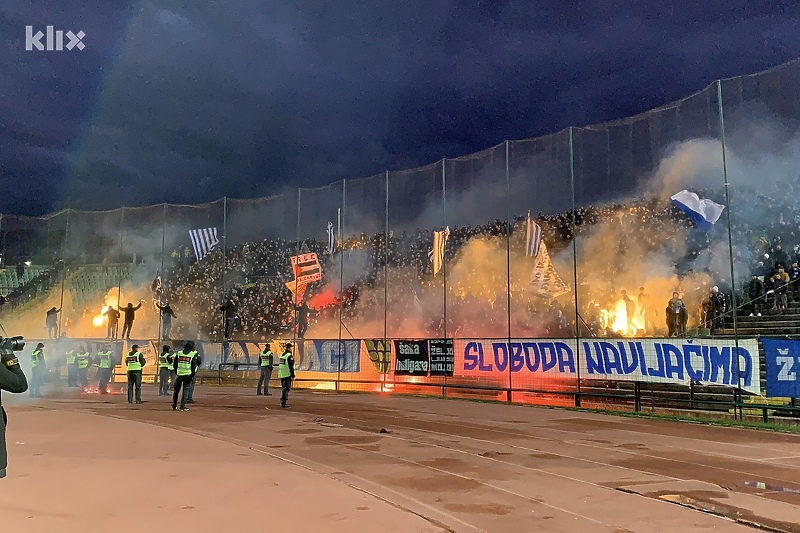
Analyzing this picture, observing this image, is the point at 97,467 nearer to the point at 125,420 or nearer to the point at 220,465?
the point at 220,465

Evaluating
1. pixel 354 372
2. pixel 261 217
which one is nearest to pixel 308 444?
pixel 354 372

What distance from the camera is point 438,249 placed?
24.3 metres

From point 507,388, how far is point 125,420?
10.6 metres

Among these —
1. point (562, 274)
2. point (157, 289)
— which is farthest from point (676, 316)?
point (157, 289)

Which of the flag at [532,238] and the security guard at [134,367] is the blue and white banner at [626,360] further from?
the security guard at [134,367]

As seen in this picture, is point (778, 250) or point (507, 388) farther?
point (778, 250)

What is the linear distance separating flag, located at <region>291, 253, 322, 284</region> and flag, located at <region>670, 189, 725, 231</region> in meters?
14.2

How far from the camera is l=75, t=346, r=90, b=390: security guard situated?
980 inches

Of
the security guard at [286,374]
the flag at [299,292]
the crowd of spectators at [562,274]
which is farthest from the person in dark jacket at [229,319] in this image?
the security guard at [286,374]

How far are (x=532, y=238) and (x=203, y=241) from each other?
16776 millimetres

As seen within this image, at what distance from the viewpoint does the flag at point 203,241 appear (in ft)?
101

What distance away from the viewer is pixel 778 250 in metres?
21.1

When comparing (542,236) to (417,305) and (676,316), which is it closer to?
(676,316)

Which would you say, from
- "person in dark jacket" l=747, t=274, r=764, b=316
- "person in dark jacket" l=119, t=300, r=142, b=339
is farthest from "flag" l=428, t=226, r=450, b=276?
"person in dark jacket" l=119, t=300, r=142, b=339
